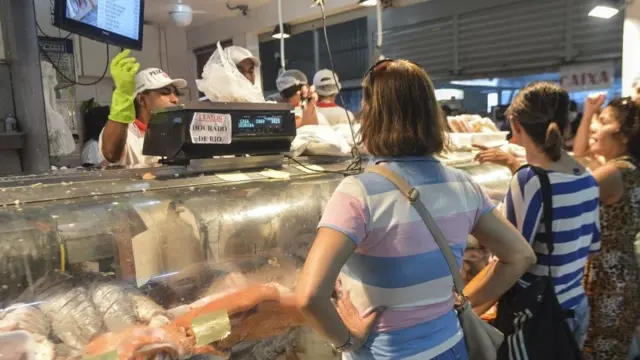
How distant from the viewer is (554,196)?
1.56m

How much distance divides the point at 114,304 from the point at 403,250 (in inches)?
27.5

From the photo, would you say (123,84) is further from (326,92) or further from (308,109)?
(326,92)

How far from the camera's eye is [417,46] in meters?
6.20

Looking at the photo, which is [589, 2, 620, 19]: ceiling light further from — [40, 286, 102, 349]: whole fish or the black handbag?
[40, 286, 102, 349]: whole fish

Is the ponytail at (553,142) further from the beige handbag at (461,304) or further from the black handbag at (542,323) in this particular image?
the beige handbag at (461,304)

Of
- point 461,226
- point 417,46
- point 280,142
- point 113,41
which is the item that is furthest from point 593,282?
point 417,46

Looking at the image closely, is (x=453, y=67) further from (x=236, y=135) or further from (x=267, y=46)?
(x=236, y=135)

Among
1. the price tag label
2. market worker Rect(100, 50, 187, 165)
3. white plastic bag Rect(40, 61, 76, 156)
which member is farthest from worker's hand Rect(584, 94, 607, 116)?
white plastic bag Rect(40, 61, 76, 156)

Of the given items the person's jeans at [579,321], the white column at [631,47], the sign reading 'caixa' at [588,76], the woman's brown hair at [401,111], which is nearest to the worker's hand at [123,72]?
the woman's brown hair at [401,111]

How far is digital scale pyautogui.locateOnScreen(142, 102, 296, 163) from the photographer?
1509 mm

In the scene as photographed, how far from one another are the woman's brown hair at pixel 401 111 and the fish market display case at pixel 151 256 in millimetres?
542

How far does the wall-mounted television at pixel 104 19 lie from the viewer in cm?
255

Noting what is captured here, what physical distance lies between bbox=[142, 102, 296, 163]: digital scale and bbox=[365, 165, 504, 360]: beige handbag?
0.62 meters

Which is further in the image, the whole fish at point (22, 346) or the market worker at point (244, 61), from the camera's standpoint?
the market worker at point (244, 61)
